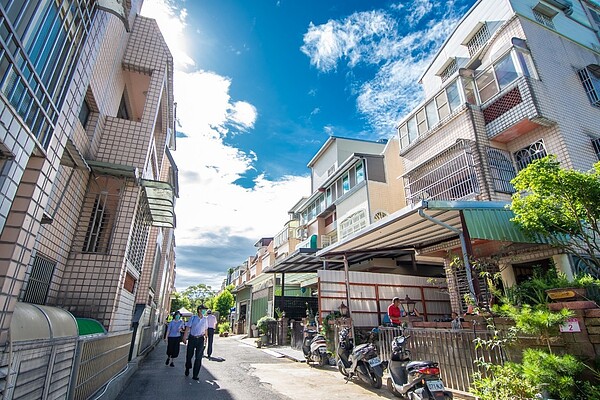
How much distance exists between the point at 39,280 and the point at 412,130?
13130 millimetres

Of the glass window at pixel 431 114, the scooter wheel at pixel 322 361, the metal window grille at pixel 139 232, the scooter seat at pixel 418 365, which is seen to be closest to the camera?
the scooter seat at pixel 418 365

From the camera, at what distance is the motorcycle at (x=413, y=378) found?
4102 mm

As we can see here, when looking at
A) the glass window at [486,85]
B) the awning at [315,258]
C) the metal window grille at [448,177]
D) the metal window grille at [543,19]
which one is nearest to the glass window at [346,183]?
the metal window grille at [448,177]

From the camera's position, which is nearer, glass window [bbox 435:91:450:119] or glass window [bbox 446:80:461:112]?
glass window [bbox 446:80:461:112]

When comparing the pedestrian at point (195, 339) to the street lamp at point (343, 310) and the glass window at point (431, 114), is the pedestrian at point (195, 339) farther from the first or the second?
the glass window at point (431, 114)

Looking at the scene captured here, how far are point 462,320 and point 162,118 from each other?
10.5m

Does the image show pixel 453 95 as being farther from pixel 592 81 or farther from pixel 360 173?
pixel 360 173

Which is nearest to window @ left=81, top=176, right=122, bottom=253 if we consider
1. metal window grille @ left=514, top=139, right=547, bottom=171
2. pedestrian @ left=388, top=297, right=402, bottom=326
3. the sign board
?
pedestrian @ left=388, top=297, right=402, bottom=326

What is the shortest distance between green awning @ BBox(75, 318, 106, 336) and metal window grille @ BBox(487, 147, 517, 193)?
10586 mm

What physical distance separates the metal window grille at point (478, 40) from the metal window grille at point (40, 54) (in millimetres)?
14346

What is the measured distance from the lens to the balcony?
8.70 metres

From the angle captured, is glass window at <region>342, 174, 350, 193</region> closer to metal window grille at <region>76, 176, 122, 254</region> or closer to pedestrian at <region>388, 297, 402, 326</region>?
pedestrian at <region>388, 297, 402, 326</region>

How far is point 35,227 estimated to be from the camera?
2.43m

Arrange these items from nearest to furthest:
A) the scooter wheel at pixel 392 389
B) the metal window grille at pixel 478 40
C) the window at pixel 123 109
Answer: the scooter wheel at pixel 392 389 < the window at pixel 123 109 < the metal window grille at pixel 478 40
